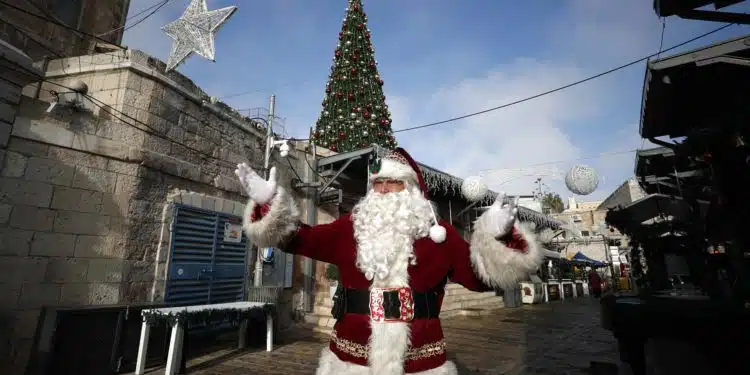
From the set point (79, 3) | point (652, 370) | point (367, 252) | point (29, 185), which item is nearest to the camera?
point (367, 252)

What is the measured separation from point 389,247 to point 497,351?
5117 mm

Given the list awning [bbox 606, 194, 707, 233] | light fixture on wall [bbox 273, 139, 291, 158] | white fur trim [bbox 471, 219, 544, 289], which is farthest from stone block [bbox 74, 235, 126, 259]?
Answer: awning [bbox 606, 194, 707, 233]

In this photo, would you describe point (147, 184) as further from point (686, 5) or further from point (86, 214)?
point (686, 5)

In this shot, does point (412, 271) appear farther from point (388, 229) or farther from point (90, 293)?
point (90, 293)

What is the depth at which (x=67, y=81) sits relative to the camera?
6.54 meters

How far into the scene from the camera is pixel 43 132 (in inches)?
195

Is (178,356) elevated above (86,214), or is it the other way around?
(86,214)

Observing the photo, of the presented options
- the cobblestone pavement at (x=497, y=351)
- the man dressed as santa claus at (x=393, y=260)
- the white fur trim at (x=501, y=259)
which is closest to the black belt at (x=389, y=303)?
the man dressed as santa claus at (x=393, y=260)

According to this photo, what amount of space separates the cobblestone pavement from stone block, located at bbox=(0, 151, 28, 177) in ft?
11.5

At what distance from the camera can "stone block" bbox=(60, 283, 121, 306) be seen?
4.97m

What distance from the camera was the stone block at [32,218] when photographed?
4.66 metres

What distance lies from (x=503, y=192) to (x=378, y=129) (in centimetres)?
1282

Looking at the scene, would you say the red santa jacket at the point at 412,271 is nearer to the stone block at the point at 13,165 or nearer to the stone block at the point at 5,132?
the stone block at the point at 5,132

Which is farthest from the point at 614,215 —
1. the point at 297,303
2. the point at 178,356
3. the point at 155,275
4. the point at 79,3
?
the point at 79,3
